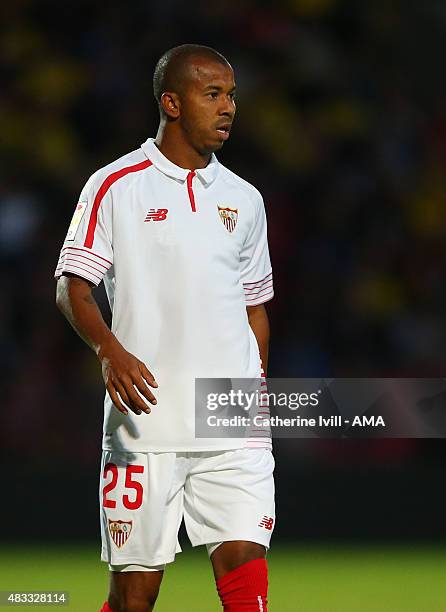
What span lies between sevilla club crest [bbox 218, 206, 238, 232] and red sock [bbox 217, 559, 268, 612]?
1.14 metres

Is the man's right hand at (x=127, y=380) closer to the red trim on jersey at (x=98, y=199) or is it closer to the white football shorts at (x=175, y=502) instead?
the white football shorts at (x=175, y=502)

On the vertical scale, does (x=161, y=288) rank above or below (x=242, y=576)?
above

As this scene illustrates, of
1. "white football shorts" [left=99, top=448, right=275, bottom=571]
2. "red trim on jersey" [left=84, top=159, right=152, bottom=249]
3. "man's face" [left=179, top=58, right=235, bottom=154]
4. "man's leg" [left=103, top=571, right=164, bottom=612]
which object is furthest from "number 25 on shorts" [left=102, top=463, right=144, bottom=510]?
"man's face" [left=179, top=58, right=235, bottom=154]

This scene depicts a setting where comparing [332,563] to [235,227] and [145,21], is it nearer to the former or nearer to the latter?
[235,227]

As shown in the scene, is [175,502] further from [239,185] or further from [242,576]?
[239,185]

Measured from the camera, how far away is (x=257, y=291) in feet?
16.2

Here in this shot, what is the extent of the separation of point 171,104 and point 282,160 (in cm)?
724

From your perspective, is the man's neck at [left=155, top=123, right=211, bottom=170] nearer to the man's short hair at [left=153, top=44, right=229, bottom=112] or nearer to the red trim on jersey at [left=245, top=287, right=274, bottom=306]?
the man's short hair at [left=153, top=44, right=229, bottom=112]

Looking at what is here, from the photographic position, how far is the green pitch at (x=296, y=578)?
7.02 meters

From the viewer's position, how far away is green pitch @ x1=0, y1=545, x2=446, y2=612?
23.0 ft

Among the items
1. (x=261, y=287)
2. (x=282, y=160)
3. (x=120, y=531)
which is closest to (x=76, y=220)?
(x=261, y=287)

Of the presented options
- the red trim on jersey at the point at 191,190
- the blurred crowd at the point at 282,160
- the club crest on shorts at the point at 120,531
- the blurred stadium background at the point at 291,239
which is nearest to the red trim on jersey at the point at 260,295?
the red trim on jersey at the point at 191,190

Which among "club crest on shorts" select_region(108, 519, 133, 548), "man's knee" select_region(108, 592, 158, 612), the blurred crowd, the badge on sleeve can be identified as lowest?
"man's knee" select_region(108, 592, 158, 612)

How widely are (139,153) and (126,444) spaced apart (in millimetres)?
1036
